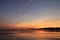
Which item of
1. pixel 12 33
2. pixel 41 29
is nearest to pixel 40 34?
pixel 41 29

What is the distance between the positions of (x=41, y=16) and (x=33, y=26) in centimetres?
37

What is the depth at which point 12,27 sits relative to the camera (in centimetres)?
330

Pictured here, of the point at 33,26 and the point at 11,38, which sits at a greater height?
the point at 33,26

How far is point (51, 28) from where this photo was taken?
332cm

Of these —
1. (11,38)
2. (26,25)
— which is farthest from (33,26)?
(11,38)

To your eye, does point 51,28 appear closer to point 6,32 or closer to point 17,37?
point 17,37

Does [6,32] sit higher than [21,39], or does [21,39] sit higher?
[6,32]

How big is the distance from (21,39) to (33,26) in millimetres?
465

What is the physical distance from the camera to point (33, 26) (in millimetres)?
3277

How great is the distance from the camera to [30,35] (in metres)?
3.43

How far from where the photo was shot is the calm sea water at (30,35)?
10.8 ft

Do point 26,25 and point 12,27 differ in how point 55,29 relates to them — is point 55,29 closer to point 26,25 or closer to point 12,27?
point 26,25

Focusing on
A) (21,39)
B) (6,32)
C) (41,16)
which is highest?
(41,16)

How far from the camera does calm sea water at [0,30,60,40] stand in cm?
331
